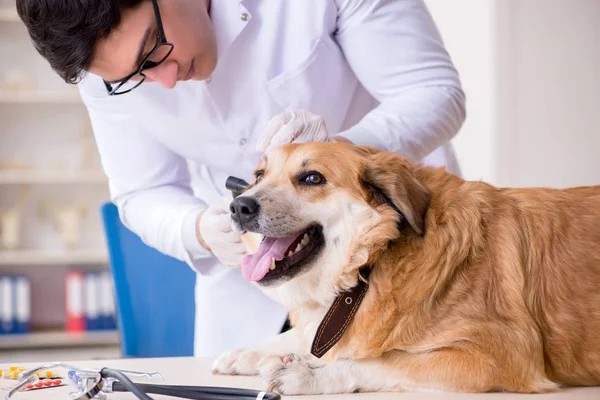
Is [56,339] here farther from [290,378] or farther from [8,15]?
[290,378]

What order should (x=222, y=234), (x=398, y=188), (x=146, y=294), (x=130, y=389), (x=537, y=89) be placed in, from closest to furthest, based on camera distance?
1. (x=130, y=389)
2. (x=398, y=188)
3. (x=222, y=234)
4. (x=146, y=294)
5. (x=537, y=89)

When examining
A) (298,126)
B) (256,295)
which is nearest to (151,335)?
(256,295)

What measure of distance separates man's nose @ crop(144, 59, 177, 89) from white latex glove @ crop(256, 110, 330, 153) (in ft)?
0.81

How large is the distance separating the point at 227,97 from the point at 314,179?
25.7 inches

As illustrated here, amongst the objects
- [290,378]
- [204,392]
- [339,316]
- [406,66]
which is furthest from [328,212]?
[406,66]

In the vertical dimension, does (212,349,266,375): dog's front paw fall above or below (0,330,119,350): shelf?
above

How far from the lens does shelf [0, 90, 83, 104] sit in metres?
4.81

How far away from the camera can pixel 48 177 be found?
4.90 m

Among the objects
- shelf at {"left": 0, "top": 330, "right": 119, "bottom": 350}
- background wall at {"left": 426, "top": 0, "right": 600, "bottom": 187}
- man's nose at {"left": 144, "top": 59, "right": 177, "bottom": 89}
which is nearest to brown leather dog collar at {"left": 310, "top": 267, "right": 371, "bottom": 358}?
man's nose at {"left": 144, "top": 59, "right": 177, "bottom": 89}

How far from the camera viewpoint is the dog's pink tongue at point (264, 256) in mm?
1381

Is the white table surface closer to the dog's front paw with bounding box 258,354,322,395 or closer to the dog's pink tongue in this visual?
the dog's front paw with bounding box 258,354,322,395

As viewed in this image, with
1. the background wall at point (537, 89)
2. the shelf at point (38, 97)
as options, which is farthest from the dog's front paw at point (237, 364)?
the shelf at point (38, 97)

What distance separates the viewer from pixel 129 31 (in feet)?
5.06

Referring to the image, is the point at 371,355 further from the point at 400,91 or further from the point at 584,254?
the point at 400,91
